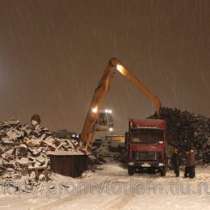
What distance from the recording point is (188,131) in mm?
54344

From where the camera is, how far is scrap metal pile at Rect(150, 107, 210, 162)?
172 ft

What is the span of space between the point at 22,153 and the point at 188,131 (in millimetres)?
34028

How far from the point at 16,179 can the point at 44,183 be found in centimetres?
140

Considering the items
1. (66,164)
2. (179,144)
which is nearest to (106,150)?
(179,144)

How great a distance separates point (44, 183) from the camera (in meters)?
21.6

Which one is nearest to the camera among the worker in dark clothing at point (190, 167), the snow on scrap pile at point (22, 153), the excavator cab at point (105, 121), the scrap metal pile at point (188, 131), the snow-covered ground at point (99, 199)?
the snow-covered ground at point (99, 199)

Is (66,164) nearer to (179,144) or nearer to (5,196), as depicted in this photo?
(5,196)

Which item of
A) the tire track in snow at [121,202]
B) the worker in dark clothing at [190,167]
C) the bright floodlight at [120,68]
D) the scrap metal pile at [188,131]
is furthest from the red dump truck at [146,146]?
the scrap metal pile at [188,131]

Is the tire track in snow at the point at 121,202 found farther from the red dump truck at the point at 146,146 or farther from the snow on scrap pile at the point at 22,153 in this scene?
the red dump truck at the point at 146,146

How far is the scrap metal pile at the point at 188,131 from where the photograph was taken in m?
52.4

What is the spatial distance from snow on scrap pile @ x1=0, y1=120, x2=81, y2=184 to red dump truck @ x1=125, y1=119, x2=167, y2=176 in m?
7.43

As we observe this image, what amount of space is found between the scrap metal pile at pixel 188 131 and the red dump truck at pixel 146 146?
19.8m

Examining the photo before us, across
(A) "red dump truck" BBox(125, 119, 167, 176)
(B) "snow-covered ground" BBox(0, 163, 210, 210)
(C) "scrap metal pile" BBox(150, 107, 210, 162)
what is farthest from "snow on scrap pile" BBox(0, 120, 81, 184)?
(C) "scrap metal pile" BBox(150, 107, 210, 162)

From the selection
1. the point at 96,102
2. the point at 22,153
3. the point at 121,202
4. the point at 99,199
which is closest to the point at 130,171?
the point at 96,102
